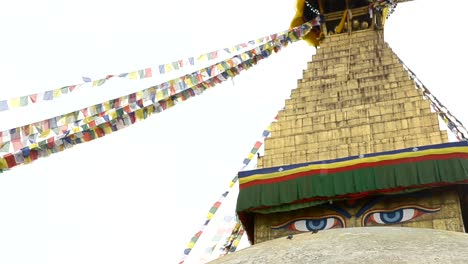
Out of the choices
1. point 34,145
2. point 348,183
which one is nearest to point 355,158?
point 348,183

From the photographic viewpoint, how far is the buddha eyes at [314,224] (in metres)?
8.23

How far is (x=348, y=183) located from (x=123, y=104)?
2648 millimetres

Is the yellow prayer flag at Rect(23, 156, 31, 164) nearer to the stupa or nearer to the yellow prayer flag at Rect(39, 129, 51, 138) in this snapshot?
the yellow prayer flag at Rect(39, 129, 51, 138)

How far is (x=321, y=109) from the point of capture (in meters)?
9.65

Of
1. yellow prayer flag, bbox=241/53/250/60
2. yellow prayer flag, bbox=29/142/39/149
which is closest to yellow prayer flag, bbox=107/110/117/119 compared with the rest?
yellow prayer flag, bbox=29/142/39/149

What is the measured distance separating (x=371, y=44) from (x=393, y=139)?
2406 mm

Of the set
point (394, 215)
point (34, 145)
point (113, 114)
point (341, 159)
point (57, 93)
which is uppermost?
point (57, 93)

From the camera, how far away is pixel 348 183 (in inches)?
315

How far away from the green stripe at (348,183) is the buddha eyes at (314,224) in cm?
28

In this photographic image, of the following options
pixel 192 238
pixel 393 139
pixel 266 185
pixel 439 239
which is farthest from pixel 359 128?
pixel 439 239

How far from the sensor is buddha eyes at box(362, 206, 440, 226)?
798cm

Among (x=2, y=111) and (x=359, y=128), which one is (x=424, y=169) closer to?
(x=359, y=128)

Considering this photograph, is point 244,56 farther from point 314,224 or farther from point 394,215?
point 394,215

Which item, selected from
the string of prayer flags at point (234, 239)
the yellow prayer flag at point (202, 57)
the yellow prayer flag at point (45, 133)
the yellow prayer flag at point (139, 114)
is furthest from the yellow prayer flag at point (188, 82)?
the string of prayer flags at point (234, 239)
